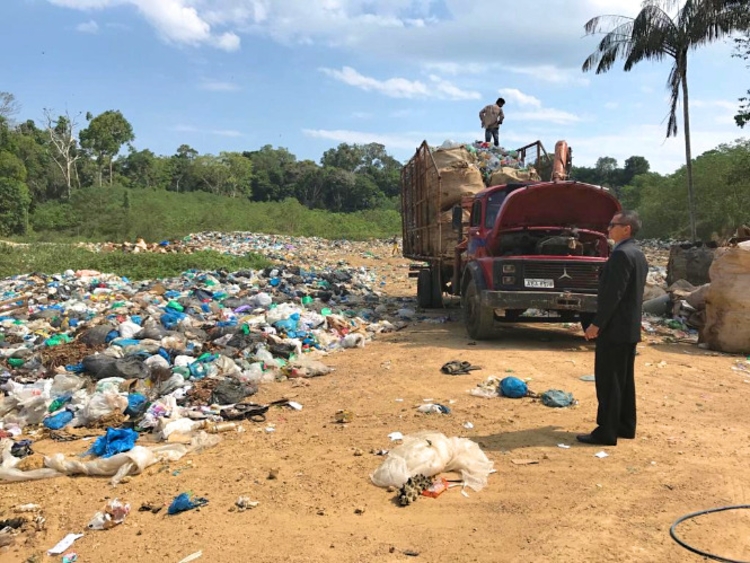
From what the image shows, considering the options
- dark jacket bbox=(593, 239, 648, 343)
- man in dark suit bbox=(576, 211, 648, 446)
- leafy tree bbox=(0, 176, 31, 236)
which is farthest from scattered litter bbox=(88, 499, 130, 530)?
leafy tree bbox=(0, 176, 31, 236)

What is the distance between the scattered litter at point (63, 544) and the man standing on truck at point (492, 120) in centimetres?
1073

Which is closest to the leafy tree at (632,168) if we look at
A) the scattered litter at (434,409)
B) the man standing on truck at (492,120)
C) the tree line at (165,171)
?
the tree line at (165,171)

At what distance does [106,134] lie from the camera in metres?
47.1

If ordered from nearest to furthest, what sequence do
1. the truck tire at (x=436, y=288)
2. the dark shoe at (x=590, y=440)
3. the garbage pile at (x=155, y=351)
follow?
the dark shoe at (x=590, y=440)
the garbage pile at (x=155, y=351)
the truck tire at (x=436, y=288)

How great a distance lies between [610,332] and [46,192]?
51937 mm

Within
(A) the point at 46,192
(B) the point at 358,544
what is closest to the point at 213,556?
(B) the point at 358,544

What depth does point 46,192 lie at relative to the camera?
1865 inches

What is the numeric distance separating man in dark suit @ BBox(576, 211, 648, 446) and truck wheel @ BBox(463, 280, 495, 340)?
313 cm

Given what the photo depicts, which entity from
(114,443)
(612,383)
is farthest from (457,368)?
(114,443)

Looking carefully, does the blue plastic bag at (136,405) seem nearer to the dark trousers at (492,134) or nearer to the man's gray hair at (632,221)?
the man's gray hair at (632,221)

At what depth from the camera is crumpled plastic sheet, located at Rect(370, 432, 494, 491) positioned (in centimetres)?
353

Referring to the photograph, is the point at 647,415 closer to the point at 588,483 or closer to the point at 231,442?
the point at 588,483

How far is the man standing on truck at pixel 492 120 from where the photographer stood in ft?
40.3

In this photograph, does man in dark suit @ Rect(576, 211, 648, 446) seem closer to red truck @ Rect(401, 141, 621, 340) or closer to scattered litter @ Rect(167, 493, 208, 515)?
scattered litter @ Rect(167, 493, 208, 515)
